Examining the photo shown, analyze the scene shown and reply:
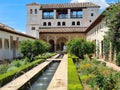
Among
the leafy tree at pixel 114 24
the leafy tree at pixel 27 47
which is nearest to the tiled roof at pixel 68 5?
the leafy tree at pixel 27 47

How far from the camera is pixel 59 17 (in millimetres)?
62188

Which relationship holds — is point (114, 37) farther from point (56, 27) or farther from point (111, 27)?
point (56, 27)

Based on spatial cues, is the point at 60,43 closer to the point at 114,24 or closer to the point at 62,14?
the point at 62,14

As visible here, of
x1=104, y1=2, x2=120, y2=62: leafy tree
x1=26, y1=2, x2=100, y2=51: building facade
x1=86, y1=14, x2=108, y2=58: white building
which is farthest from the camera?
x1=26, y1=2, x2=100, y2=51: building facade

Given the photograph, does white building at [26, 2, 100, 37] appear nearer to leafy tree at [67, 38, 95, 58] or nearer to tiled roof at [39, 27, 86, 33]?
tiled roof at [39, 27, 86, 33]

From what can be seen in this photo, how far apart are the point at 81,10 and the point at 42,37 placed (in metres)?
10.2

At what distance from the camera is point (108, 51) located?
1013 inches

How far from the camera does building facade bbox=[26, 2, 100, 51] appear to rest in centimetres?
5944

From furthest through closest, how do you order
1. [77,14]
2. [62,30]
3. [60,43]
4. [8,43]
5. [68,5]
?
[77,14] → [68,5] → [60,43] → [62,30] → [8,43]

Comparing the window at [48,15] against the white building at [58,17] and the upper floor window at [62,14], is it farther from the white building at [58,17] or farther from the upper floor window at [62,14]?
the upper floor window at [62,14]

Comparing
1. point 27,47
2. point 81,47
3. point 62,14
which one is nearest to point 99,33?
point 81,47

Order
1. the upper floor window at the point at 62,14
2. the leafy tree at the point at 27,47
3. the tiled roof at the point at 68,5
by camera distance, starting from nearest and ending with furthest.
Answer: the leafy tree at the point at 27,47 < the tiled roof at the point at 68,5 < the upper floor window at the point at 62,14

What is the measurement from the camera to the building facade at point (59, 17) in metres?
59.4

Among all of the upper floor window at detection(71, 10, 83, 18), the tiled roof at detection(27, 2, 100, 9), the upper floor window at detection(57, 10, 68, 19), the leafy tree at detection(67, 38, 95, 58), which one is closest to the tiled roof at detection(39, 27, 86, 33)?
the upper floor window at detection(71, 10, 83, 18)
